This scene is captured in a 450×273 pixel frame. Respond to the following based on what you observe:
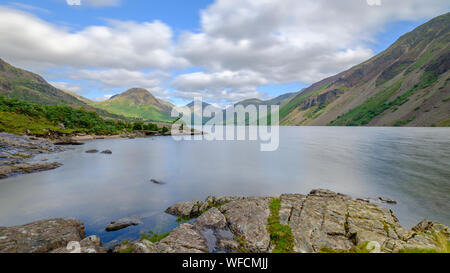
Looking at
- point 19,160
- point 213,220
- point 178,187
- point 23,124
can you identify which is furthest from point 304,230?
point 23,124

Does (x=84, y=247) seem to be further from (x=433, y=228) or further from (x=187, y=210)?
(x=433, y=228)

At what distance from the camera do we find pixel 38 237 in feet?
43.8

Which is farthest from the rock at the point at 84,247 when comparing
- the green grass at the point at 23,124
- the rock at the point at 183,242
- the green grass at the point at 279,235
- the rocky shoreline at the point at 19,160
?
the green grass at the point at 23,124

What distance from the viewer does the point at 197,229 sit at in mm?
15164

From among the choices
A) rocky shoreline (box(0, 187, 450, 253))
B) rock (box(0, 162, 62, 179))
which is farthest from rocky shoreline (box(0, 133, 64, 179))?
rocky shoreline (box(0, 187, 450, 253))

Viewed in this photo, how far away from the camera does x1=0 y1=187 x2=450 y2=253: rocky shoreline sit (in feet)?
40.2

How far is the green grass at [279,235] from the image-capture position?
12.5 meters

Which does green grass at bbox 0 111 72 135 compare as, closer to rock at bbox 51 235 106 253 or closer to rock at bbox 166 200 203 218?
rock at bbox 166 200 203 218

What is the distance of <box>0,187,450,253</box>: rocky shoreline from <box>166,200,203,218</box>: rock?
321 cm

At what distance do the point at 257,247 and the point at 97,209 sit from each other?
1953 cm

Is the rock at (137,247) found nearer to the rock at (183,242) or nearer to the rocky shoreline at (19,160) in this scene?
the rock at (183,242)
